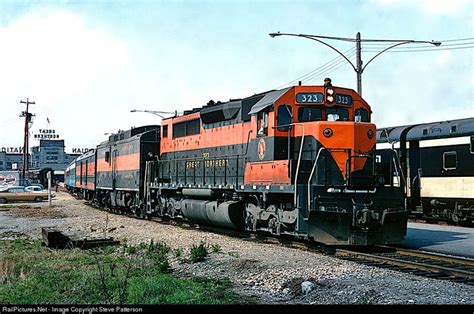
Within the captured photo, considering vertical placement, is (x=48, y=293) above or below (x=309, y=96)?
below

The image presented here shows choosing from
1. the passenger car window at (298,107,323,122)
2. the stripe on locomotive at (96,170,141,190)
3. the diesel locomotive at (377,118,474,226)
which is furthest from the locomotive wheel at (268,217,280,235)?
the stripe on locomotive at (96,170,141,190)

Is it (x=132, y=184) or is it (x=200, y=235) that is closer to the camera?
(x=200, y=235)

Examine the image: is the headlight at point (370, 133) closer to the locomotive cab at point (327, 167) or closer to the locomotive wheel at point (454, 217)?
the locomotive cab at point (327, 167)

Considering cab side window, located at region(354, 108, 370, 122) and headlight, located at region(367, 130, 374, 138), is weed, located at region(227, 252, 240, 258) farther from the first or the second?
cab side window, located at region(354, 108, 370, 122)

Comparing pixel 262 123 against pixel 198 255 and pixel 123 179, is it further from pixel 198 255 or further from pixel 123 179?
pixel 123 179

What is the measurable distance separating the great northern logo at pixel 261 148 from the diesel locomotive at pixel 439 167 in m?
6.73

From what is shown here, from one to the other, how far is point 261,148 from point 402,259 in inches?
184

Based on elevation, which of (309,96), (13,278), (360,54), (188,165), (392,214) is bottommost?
(13,278)

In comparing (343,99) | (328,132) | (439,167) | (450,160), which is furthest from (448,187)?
(328,132)

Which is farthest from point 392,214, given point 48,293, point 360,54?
point 360,54

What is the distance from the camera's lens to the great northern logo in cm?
1459

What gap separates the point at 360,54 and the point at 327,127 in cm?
975

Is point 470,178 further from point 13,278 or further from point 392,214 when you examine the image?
point 13,278

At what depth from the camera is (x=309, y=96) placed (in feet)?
46.4
